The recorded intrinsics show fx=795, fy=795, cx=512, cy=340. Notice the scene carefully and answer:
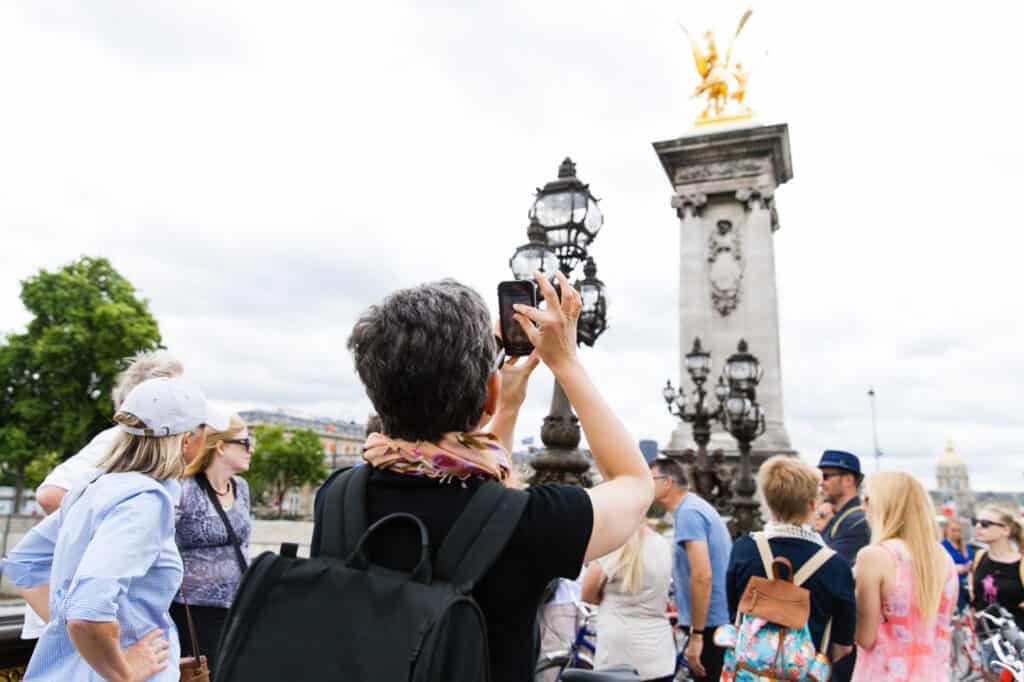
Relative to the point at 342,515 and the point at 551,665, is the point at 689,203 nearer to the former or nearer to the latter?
the point at 551,665

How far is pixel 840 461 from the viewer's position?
20.7 feet

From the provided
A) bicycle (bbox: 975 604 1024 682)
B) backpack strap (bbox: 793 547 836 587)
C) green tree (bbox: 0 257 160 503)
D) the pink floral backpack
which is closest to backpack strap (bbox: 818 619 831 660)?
the pink floral backpack

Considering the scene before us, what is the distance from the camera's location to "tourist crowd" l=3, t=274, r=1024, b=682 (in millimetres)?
1811

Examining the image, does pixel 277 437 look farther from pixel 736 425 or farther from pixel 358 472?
pixel 358 472

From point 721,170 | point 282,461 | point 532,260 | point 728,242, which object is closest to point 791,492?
point 532,260

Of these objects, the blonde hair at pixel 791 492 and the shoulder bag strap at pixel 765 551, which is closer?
the shoulder bag strap at pixel 765 551

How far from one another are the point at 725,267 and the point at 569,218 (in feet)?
66.0

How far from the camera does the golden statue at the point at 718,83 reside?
27.0 metres

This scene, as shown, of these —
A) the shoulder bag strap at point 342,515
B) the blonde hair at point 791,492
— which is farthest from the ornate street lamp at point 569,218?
the shoulder bag strap at point 342,515

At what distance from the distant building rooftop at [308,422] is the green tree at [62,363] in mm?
83339

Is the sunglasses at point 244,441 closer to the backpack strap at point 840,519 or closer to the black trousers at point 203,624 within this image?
the black trousers at point 203,624

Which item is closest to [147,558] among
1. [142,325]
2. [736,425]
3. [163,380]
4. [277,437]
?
[163,380]

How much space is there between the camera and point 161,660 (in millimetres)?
2762

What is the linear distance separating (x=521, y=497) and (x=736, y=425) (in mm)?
13174
